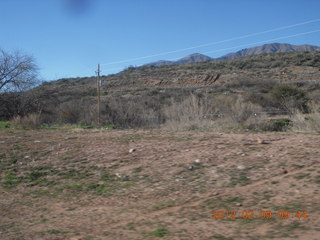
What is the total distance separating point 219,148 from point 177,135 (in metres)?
2.82

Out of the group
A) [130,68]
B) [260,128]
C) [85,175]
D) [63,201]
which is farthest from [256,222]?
[130,68]

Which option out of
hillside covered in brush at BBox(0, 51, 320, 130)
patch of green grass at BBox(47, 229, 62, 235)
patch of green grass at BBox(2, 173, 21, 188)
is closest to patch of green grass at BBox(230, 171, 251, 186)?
patch of green grass at BBox(47, 229, 62, 235)

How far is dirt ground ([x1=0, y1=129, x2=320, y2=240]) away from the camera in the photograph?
16.6ft

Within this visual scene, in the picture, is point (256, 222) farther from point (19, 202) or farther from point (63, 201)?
point (19, 202)

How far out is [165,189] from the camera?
6867mm

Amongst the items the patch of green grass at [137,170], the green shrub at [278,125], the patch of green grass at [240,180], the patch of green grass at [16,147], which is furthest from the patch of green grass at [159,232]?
the green shrub at [278,125]

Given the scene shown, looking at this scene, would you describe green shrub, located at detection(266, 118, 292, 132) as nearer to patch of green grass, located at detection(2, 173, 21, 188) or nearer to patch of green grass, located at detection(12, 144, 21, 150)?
patch of green grass, located at detection(12, 144, 21, 150)

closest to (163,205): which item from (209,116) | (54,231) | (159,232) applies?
(159,232)

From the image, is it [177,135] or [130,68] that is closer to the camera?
[177,135]

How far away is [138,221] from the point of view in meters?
5.51
